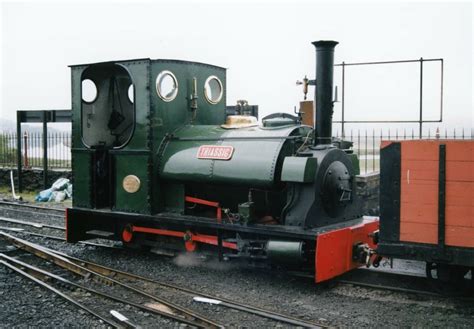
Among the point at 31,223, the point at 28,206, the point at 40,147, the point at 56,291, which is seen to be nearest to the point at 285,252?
the point at 56,291

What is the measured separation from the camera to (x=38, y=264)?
7625 millimetres

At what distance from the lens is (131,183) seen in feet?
25.8

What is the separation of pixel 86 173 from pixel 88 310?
333cm

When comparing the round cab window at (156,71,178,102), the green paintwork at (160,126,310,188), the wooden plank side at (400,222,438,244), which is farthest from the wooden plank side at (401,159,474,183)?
the round cab window at (156,71,178,102)

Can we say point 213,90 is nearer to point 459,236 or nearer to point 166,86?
point 166,86

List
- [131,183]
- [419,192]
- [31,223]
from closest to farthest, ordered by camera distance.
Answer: [419,192] → [131,183] → [31,223]

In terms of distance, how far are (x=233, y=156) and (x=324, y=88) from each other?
1.42 meters

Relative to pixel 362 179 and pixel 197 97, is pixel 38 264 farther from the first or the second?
pixel 362 179

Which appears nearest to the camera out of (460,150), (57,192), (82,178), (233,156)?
(460,150)

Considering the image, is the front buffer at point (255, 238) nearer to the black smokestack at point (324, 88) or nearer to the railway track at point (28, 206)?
the black smokestack at point (324, 88)

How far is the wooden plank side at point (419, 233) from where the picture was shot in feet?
16.9

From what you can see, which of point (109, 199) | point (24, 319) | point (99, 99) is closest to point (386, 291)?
point (24, 319)

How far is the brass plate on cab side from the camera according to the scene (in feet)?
25.6

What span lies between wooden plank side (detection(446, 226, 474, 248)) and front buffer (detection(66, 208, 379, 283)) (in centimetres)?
140
